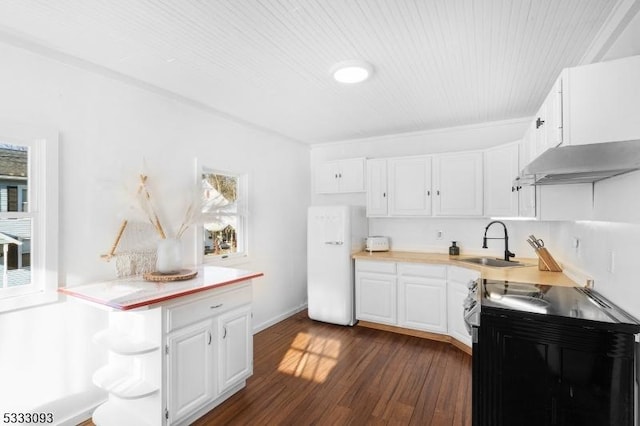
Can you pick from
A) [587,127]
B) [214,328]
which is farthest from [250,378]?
[587,127]

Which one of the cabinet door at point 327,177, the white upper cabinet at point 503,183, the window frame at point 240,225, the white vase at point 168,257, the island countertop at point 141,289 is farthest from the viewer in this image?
the cabinet door at point 327,177

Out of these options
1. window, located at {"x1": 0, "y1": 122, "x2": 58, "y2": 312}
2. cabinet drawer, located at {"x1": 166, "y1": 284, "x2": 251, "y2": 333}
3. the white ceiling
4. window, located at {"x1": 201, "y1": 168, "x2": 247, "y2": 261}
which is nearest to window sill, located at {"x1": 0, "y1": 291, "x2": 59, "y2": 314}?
window, located at {"x1": 0, "y1": 122, "x2": 58, "y2": 312}

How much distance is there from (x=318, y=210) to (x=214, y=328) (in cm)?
216

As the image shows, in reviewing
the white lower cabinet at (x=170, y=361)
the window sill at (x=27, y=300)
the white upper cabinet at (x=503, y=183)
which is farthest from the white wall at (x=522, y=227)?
the window sill at (x=27, y=300)

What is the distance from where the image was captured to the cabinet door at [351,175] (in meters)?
4.39

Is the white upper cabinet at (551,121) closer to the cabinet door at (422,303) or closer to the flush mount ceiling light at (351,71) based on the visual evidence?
the flush mount ceiling light at (351,71)

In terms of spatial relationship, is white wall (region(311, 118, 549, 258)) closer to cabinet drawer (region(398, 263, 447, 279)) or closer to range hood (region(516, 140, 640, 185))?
cabinet drawer (region(398, 263, 447, 279))

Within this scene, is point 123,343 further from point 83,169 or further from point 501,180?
point 501,180

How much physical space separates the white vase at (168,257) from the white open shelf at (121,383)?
72 centimetres

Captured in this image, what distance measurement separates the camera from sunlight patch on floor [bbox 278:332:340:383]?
9.30 ft

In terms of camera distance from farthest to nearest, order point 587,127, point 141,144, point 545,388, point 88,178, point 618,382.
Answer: point 141,144
point 88,178
point 545,388
point 618,382
point 587,127

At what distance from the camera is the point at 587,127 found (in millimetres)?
1273

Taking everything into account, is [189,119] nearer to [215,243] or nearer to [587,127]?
[215,243]

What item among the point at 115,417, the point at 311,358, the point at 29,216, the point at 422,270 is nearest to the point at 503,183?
the point at 422,270
